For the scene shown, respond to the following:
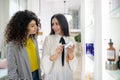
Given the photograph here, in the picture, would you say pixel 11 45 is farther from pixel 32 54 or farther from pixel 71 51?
pixel 71 51

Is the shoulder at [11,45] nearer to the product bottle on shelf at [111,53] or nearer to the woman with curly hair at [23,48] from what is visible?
the woman with curly hair at [23,48]

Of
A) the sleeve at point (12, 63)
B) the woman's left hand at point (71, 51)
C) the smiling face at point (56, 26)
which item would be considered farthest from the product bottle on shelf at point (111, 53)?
the sleeve at point (12, 63)

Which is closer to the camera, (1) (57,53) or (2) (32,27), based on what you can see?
(1) (57,53)

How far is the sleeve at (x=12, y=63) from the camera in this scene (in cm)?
153

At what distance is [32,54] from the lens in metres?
1.69

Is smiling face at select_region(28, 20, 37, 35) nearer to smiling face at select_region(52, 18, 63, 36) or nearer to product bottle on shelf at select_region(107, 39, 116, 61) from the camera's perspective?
smiling face at select_region(52, 18, 63, 36)

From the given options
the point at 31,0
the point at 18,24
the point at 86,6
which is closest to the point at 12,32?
the point at 18,24

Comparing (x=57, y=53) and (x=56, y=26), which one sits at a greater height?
(x=56, y=26)

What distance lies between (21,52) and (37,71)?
27cm

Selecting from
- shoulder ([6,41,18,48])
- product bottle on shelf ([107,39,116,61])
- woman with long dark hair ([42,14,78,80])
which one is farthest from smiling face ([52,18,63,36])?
product bottle on shelf ([107,39,116,61])

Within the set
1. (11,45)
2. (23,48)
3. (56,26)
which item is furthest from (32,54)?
(56,26)

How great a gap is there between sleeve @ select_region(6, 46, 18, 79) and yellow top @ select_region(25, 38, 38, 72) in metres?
0.15

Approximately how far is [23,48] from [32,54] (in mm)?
126

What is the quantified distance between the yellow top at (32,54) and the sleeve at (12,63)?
0.49 feet
